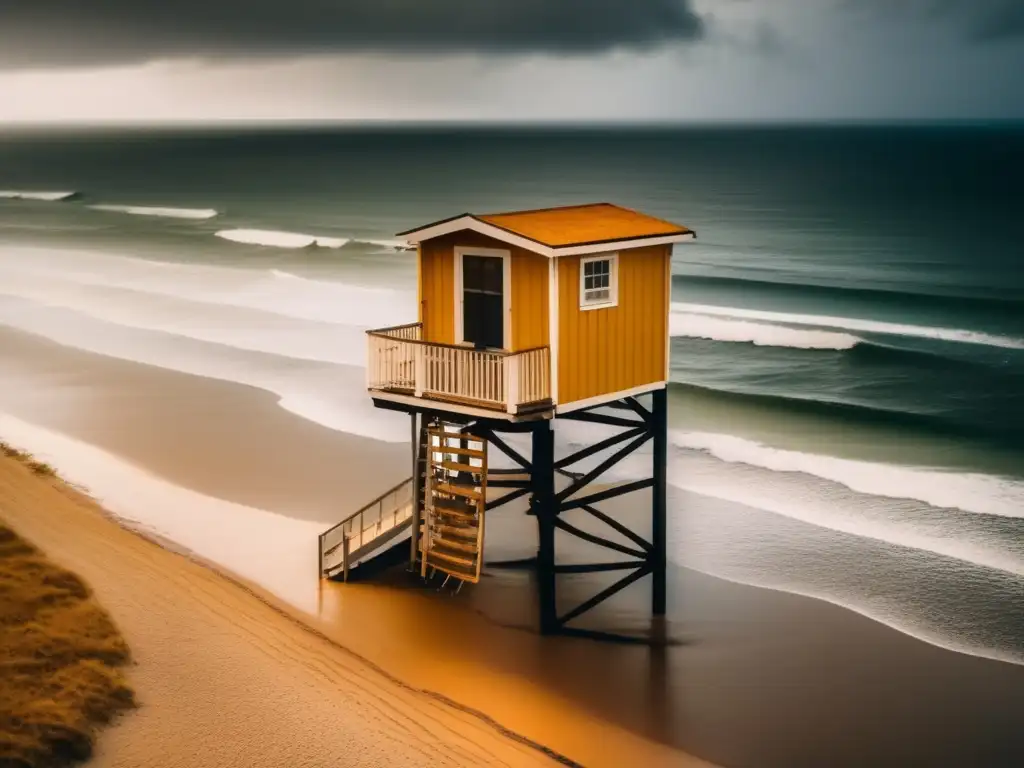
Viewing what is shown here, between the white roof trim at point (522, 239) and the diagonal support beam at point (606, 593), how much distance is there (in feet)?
16.1

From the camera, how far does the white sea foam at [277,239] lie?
8325 cm

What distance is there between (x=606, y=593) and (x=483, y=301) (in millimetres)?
4774

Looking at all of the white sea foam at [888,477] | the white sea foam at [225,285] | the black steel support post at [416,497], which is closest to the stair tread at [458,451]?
the black steel support post at [416,497]

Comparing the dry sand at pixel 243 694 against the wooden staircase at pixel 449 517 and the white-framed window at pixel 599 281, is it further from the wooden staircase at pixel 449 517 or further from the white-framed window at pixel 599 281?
the white-framed window at pixel 599 281

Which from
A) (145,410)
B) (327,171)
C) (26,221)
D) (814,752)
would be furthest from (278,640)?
(327,171)

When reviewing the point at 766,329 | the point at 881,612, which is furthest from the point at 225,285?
the point at 881,612

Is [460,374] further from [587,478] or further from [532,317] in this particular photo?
[587,478]

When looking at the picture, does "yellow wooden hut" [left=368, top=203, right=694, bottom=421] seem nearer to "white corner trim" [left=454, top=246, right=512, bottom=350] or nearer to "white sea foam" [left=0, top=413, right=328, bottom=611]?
"white corner trim" [left=454, top=246, right=512, bottom=350]

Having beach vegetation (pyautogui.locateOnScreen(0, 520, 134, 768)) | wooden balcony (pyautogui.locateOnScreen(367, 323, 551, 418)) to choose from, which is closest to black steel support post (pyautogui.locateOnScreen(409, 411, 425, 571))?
wooden balcony (pyautogui.locateOnScreen(367, 323, 551, 418))

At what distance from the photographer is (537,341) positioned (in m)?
17.8

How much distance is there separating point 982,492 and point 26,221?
8784 cm

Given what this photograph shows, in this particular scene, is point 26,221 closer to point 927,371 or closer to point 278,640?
point 927,371

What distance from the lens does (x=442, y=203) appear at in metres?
116

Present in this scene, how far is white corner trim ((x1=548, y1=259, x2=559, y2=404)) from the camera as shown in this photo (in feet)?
57.1
